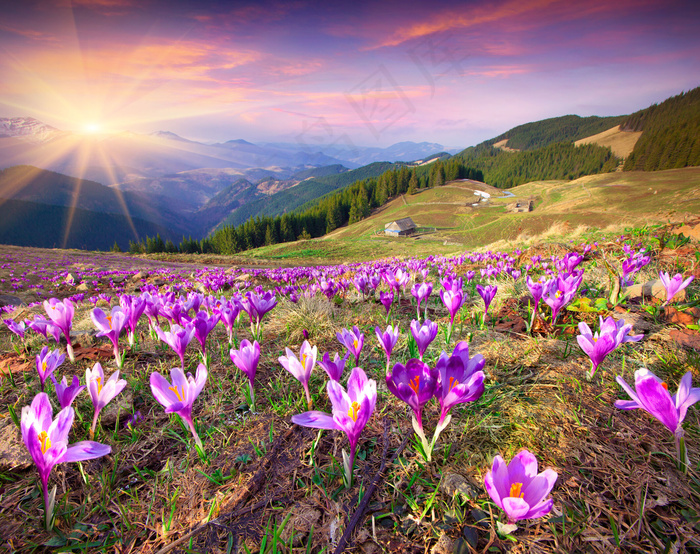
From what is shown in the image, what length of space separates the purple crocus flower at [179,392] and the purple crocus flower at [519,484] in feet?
4.87

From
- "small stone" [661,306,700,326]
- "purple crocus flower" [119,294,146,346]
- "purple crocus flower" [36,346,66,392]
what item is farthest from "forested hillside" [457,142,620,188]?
"purple crocus flower" [36,346,66,392]

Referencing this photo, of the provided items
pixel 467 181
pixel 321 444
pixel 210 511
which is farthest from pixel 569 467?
Answer: pixel 467 181

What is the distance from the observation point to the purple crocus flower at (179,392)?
64.4 inches

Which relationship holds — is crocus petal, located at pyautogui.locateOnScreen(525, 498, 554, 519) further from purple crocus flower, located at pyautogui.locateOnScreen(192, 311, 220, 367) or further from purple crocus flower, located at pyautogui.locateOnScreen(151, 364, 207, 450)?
purple crocus flower, located at pyautogui.locateOnScreen(192, 311, 220, 367)

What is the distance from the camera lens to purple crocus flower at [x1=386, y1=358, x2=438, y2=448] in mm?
1515

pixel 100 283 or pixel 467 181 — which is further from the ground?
pixel 467 181

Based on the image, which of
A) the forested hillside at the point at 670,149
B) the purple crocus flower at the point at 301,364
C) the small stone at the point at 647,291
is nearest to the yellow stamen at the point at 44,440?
the purple crocus flower at the point at 301,364

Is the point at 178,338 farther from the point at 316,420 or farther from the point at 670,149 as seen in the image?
the point at 670,149

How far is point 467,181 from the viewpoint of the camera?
108250 mm

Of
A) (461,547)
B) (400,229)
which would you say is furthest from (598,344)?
(400,229)

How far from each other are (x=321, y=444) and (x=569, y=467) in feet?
4.44

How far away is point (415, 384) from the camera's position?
5.24 ft

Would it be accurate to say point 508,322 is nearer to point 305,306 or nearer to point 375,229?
point 305,306

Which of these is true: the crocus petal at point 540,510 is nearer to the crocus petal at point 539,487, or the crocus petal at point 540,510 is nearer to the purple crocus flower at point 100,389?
the crocus petal at point 539,487
